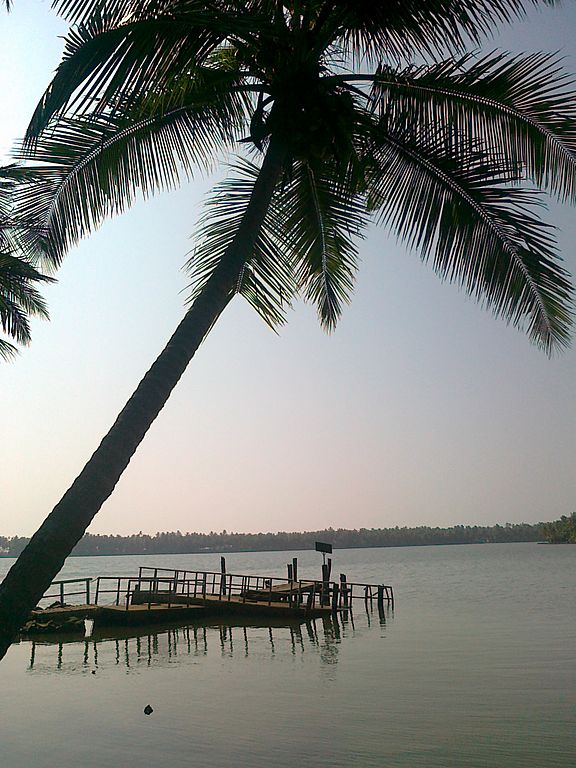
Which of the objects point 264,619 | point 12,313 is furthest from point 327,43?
point 264,619

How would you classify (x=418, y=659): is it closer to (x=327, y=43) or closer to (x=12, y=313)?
(x=12, y=313)

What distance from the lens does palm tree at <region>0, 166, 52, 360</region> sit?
8633 millimetres

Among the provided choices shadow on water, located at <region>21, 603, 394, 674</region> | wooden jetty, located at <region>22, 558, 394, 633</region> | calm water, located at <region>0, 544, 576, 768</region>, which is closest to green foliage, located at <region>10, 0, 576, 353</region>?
calm water, located at <region>0, 544, 576, 768</region>

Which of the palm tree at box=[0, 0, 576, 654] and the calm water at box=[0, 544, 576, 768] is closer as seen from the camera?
the palm tree at box=[0, 0, 576, 654]

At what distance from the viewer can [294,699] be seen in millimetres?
19344

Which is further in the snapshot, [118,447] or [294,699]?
[294,699]

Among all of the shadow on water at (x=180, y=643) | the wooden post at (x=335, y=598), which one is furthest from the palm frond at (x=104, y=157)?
the wooden post at (x=335, y=598)

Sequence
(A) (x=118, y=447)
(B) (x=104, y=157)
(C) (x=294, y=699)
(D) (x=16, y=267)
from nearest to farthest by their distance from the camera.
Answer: (A) (x=118, y=447) → (B) (x=104, y=157) → (D) (x=16, y=267) → (C) (x=294, y=699)

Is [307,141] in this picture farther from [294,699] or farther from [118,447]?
[294,699]

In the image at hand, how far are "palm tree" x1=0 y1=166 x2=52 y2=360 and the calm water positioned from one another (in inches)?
344

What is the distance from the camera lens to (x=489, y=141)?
27.6ft

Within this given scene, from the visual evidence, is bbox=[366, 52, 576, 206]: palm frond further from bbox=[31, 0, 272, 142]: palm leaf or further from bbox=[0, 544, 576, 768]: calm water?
bbox=[0, 544, 576, 768]: calm water

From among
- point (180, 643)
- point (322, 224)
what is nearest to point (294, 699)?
point (180, 643)

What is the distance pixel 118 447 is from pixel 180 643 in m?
26.4
